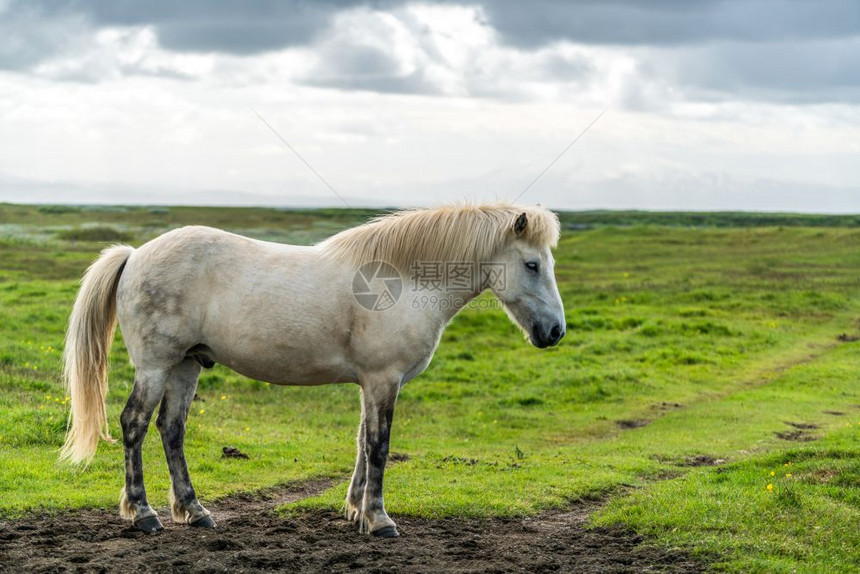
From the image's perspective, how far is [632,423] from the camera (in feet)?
49.1

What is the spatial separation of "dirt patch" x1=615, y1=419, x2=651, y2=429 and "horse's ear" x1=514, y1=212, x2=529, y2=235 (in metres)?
8.59

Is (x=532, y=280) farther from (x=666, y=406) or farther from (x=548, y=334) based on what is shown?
(x=666, y=406)

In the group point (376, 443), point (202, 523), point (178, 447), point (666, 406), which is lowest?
point (666, 406)

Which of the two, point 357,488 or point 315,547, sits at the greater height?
point 357,488

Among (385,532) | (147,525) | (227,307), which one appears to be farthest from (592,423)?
(147,525)

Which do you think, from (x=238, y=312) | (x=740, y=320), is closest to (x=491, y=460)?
(x=238, y=312)

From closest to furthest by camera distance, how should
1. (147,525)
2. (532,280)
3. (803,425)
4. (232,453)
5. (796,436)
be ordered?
(147,525) < (532,280) < (232,453) < (796,436) < (803,425)

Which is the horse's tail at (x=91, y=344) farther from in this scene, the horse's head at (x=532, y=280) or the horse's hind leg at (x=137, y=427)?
the horse's head at (x=532, y=280)

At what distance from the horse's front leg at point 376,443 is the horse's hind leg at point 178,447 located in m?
1.49

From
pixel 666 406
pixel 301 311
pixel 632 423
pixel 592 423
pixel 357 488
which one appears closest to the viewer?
pixel 301 311

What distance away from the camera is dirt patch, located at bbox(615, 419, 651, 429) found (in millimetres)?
14719

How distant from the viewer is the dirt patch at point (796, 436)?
1327 centimetres

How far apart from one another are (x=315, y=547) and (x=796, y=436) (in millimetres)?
10179

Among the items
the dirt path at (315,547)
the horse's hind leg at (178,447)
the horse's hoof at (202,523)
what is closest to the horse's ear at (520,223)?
the dirt path at (315,547)
